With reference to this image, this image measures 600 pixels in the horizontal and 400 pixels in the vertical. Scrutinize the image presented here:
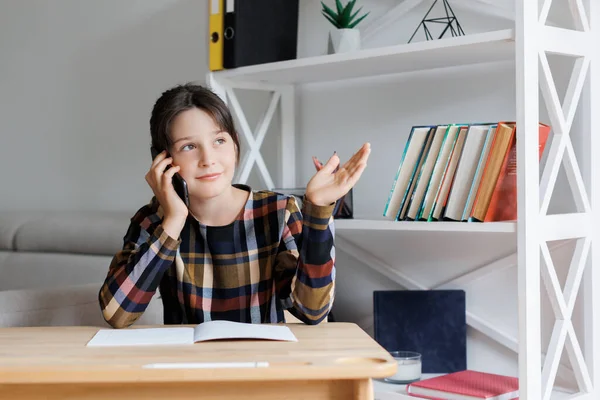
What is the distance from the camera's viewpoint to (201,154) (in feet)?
4.79

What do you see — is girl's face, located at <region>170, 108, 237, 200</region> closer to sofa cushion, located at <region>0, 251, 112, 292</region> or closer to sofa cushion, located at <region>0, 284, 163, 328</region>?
sofa cushion, located at <region>0, 284, 163, 328</region>

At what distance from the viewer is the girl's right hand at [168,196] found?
4.63 feet

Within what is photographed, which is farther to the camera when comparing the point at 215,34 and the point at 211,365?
the point at 215,34

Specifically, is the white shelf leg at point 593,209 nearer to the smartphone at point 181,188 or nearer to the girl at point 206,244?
the girl at point 206,244

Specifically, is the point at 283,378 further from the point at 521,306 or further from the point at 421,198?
the point at 421,198

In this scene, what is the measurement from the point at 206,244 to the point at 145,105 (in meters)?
1.61

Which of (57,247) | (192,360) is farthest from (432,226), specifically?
(57,247)

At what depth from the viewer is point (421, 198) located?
1879 millimetres

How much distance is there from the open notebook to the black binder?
111 cm

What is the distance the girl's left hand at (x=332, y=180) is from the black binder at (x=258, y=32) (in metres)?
0.99

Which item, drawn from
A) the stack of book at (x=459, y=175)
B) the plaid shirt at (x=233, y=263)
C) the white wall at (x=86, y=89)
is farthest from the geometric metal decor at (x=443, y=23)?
the white wall at (x=86, y=89)

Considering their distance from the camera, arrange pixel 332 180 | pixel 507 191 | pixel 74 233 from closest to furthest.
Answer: pixel 332 180 < pixel 507 191 < pixel 74 233

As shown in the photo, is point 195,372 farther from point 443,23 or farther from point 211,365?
point 443,23

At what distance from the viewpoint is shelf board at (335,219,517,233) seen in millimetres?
1687
